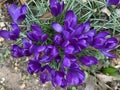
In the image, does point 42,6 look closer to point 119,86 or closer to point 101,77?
point 101,77

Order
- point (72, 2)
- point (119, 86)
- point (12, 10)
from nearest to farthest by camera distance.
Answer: point (12, 10)
point (72, 2)
point (119, 86)

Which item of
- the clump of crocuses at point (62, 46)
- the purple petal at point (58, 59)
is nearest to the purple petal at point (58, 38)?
the clump of crocuses at point (62, 46)

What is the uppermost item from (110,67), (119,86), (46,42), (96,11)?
(96,11)

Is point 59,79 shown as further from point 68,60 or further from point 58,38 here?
point 58,38

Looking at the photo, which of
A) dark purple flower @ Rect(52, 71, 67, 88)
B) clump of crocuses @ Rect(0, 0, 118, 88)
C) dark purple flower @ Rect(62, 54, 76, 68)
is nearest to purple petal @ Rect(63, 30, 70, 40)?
clump of crocuses @ Rect(0, 0, 118, 88)

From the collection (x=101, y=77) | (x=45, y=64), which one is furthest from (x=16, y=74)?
(x=101, y=77)

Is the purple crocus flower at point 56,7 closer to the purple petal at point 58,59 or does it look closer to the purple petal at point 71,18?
the purple petal at point 71,18

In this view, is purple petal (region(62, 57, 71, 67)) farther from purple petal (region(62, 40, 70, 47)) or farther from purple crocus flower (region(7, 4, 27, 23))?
purple crocus flower (region(7, 4, 27, 23))

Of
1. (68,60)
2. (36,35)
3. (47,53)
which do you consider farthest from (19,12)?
(68,60)
